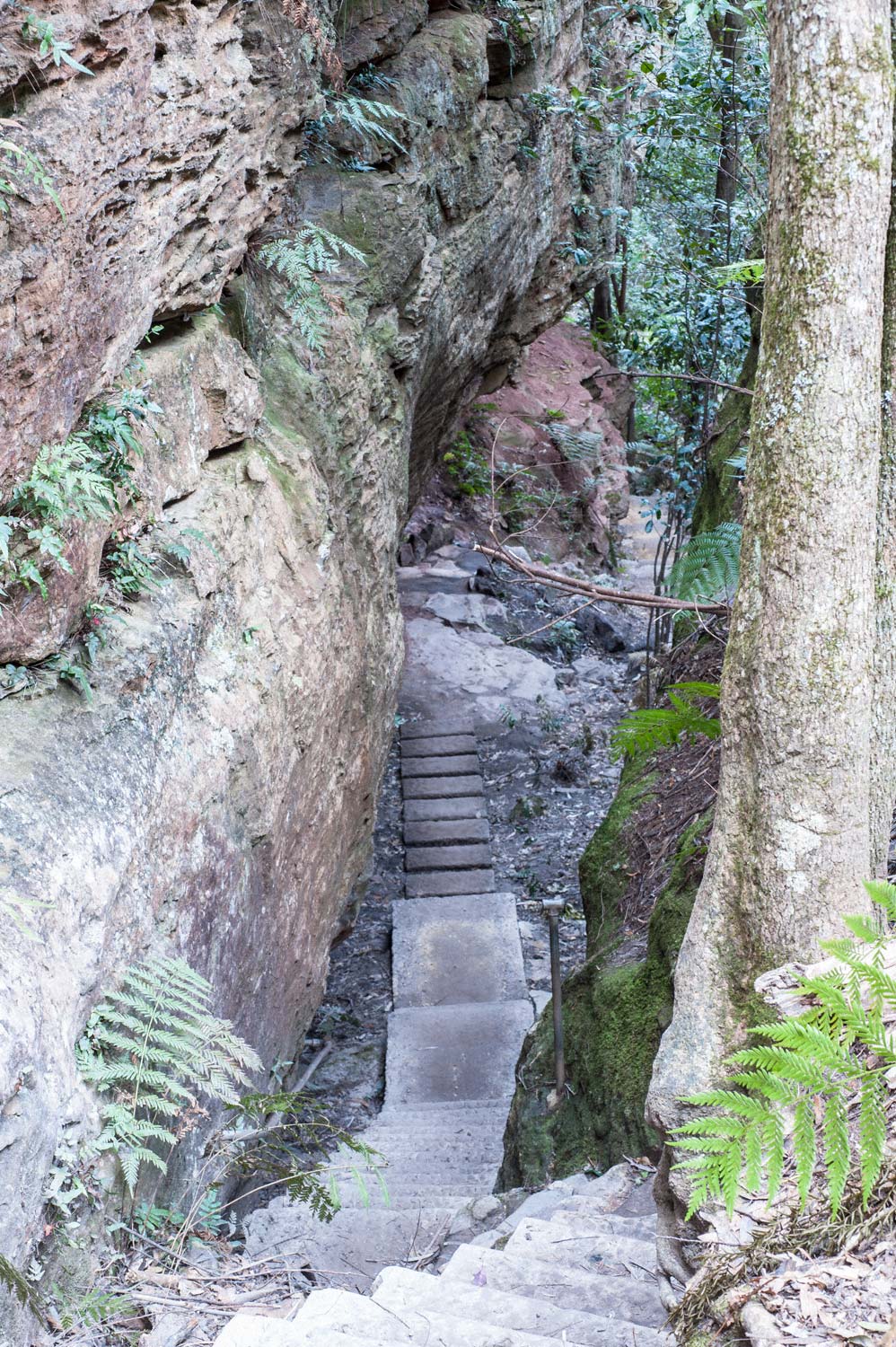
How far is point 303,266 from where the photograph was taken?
19.9ft

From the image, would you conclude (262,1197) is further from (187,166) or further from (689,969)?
(187,166)

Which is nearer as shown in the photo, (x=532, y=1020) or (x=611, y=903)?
(x=611, y=903)

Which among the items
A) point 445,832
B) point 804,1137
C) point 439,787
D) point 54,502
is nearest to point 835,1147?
point 804,1137

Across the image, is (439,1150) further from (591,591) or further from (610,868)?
(591,591)

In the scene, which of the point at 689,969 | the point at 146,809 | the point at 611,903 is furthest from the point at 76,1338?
the point at 611,903

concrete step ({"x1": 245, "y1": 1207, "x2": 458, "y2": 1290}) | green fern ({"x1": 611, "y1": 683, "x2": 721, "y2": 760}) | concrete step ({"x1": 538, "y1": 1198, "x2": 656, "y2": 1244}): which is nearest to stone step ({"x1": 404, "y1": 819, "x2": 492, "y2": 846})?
concrete step ({"x1": 245, "y1": 1207, "x2": 458, "y2": 1290})

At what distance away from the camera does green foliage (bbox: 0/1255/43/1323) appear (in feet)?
8.30

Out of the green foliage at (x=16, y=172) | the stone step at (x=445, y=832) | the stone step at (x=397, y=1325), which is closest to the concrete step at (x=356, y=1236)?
the stone step at (x=397, y=1325)

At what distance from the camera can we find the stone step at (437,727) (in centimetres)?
1198

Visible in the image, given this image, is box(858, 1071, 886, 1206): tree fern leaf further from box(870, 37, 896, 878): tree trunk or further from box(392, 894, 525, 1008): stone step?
box(392, 894, 525, 1008): stone step

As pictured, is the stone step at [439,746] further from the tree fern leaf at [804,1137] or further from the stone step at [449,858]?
the tree fern leaf at [804,1137]

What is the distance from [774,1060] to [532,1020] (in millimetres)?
6485

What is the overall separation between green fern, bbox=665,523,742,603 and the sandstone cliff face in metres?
→ 2.07

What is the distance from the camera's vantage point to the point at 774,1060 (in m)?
1.93
